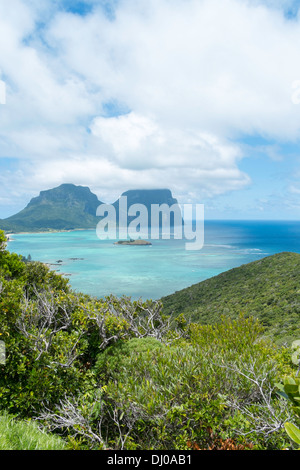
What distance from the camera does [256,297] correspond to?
1352 inches

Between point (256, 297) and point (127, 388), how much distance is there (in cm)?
3208

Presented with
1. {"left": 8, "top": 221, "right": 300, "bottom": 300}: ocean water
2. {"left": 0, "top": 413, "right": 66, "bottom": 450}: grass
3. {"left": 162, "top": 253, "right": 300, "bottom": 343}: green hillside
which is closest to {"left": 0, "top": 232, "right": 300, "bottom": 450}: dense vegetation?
{"left": 0, "top": 413, "right": 66, "bottom": 450}: grass

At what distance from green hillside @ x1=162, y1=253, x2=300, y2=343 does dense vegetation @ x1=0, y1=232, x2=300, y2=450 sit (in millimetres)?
11752

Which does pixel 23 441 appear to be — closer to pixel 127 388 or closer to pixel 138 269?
pixel 127 388

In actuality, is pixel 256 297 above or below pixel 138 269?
above

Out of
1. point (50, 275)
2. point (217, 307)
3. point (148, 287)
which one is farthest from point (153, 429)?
point (148, 287)

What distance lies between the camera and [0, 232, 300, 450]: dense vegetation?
4.81 meters

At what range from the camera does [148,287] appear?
3214 inches

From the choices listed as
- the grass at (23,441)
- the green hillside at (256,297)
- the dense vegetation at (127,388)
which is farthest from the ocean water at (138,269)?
the grass at (23,441)

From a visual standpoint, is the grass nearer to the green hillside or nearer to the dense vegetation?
the dense vegetation

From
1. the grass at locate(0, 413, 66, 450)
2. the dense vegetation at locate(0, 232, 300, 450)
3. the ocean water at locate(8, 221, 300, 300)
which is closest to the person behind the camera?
the grass at locate(0, 413, 66, 450)

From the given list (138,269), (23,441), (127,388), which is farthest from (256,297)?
(138,269)

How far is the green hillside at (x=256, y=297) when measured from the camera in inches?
974
